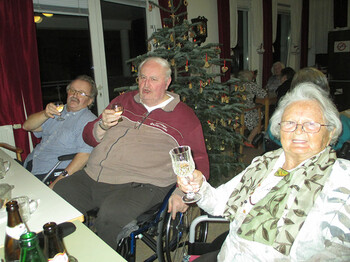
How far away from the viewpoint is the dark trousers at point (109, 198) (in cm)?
165

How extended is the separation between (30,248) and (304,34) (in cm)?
850

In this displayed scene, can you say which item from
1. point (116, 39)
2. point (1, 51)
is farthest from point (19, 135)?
point (116, 39)

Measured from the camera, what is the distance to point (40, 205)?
4.19ft

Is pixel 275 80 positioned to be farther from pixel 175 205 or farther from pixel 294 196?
pixel 294 196

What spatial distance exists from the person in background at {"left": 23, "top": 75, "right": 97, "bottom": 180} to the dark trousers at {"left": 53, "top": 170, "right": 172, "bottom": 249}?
0.28 meters

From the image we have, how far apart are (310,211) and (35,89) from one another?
3.33 metres

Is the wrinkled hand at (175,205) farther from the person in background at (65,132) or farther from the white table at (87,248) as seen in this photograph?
the person in background at (65,132)

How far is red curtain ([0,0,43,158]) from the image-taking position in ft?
10.4

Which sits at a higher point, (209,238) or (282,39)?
(282,39)

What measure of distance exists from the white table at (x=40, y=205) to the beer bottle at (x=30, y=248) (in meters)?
0.33

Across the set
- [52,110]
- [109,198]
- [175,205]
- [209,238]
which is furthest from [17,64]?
[209,238]

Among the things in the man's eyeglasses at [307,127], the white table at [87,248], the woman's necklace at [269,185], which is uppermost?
the man's eyeglasses at [307,127]

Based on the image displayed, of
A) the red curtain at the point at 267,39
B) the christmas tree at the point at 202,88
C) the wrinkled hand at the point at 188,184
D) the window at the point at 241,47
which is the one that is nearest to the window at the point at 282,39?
the red curtain at the point at 267,39

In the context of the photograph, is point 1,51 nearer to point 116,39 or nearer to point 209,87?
point 116,39
